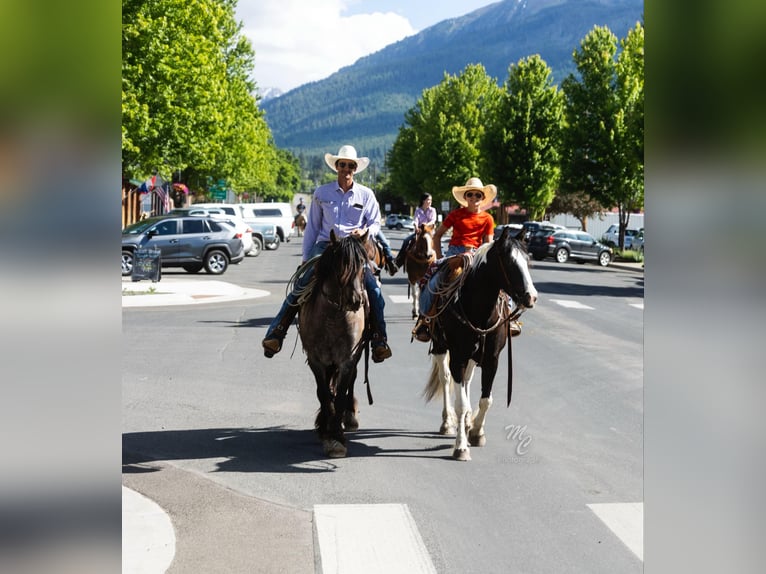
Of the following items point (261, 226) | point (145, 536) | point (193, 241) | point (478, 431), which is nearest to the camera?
point (145, 536)

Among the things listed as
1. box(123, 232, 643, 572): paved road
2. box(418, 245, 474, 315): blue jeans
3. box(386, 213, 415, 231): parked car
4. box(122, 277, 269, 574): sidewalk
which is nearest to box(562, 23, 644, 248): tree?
box(123, 232, 643, 572): paved road

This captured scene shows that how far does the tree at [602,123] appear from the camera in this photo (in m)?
51.8

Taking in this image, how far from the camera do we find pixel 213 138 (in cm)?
4241

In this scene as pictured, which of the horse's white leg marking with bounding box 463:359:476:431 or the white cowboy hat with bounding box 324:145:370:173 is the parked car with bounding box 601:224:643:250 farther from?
the horse's white leg marking with bounding box 463:359:476:431

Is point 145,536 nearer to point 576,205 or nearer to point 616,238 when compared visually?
point 616,238

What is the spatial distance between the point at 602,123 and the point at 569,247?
829 centimetres

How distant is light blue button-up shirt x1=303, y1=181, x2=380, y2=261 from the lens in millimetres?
9055

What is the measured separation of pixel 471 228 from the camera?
9.65 m

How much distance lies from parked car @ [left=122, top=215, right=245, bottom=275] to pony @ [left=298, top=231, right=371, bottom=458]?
2475 cm

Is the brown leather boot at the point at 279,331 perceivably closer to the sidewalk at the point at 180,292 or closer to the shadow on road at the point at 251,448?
the shadow on road at the point at 251,448

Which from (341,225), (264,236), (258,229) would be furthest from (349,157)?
(264,236)

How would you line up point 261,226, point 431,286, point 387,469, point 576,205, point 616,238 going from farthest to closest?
point 576,205 < point 616,238 < point 261,226 < point 431,286 < point 387,469
